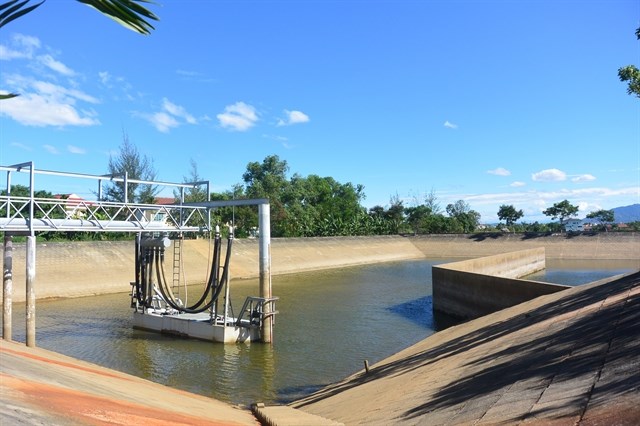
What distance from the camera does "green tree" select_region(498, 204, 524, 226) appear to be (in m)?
99.4

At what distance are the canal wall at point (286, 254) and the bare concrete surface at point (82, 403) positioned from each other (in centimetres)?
2006

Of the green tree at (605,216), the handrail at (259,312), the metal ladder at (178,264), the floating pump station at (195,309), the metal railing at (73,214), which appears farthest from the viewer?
the green tree at (605,216)

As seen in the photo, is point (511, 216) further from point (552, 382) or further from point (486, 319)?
point (552, 382)

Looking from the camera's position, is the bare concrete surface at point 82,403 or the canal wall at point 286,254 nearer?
the bare concrete surface at point 82,403

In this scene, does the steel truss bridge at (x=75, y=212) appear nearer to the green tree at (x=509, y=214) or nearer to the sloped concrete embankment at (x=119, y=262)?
the sloped concrete embankment at (x=119, y=262)

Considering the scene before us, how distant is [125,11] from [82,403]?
16.2 feet

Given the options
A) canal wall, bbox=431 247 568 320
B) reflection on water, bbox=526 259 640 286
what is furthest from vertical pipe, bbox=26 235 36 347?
reflection on water, bbox=526 259 640 286

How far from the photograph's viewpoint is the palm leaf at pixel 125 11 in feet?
8.67

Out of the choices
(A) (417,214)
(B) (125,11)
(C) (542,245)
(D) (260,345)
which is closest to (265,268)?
(D) (260,345)

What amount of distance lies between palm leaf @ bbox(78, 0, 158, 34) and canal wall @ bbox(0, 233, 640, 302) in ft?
85.6

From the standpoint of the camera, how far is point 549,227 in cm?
9638

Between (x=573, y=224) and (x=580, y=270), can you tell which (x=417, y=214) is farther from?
(x=580, y=270)

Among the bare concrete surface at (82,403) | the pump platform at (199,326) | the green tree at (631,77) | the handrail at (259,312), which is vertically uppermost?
the green tree at (631,77)

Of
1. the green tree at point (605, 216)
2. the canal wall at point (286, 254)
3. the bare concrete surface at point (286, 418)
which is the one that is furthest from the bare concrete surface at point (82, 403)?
the green tree at point (605, 216)
